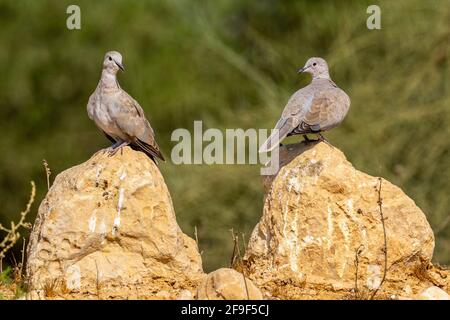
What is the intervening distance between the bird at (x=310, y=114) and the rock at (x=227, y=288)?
5.49 feet

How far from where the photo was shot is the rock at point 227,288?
6.32 meters

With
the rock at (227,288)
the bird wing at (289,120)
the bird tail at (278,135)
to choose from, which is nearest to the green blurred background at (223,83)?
the bird wing at (289,120)

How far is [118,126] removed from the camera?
774cm

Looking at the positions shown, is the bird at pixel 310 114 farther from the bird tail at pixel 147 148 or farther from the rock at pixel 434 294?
the rock at pixel 434 294

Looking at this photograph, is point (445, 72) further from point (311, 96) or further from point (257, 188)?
point (311, 96)

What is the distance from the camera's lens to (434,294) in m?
6.86

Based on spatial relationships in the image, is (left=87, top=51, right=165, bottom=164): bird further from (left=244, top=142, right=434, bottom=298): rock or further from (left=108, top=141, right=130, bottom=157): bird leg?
(left=244, top=142, right=434, bottom=298): rock

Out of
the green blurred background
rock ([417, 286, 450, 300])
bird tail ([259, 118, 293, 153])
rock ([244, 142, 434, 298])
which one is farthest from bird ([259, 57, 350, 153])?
the green blurred background

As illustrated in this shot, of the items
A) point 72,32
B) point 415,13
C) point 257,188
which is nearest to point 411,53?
point 415,13

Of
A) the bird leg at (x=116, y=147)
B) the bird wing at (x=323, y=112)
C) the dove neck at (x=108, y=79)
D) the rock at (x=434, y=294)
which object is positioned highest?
the dove neck at (x=108, y=79)

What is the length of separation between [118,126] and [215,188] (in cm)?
763

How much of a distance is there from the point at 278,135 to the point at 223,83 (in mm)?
9074

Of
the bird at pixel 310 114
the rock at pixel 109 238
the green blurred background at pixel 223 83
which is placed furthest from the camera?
the green blurred background at pixel 223 83

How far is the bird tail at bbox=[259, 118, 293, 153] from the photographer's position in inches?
310
